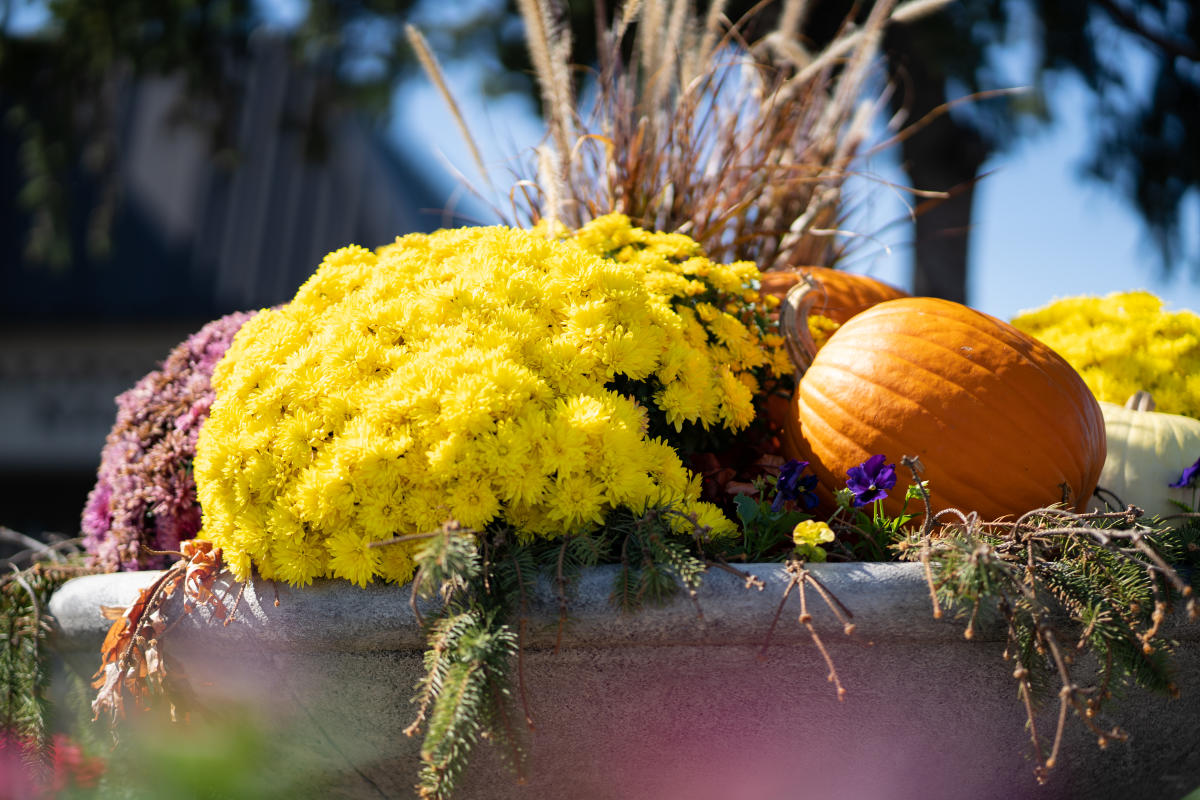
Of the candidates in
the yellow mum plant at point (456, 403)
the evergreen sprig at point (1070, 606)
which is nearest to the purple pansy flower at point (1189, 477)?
the evergreen sprig at point (1070, 606)

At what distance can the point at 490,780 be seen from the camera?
1.08 metres

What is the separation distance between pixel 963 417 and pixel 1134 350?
84 centimetres

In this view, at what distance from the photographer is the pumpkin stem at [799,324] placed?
166 cm

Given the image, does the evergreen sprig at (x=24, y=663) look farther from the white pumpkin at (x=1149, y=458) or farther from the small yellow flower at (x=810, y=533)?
the white pumpkin at (x=1149, y=458)

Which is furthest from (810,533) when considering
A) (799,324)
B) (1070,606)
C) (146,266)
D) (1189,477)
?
(146,266)

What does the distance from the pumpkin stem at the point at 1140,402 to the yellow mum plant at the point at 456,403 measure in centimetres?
87

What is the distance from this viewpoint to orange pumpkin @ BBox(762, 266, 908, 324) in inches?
76.2

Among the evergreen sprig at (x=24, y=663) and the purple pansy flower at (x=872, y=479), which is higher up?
the purple pansy flower at (x=872, y=479)

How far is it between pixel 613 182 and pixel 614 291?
0.90 metres

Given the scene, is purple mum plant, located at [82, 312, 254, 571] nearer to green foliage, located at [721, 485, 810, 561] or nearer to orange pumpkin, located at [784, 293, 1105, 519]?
green foliage, located at [721, 485, 810, 561]

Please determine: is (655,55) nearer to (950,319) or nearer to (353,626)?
(950,319)

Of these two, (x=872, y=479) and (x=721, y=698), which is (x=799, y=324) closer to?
(x=872, y=479)

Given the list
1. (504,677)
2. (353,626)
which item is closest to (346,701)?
(353,626)

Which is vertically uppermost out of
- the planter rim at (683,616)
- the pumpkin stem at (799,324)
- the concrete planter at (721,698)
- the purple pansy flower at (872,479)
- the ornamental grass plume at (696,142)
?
the ornamental grass plume at (696,142)
